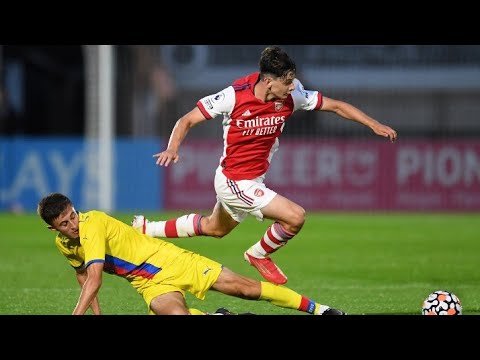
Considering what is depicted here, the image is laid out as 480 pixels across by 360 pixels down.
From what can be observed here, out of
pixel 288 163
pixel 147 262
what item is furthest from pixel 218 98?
pixel 288 163

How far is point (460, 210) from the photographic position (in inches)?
889

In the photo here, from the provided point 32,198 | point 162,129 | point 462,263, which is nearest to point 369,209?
point 162,129

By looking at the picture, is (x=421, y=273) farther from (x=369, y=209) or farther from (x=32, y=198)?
(x=32, y=198)

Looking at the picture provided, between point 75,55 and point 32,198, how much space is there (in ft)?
37.8

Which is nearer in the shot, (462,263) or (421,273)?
(421,273)

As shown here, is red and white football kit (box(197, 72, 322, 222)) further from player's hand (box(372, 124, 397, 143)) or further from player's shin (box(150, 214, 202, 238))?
player's hand (box(372, 124, 397, 143))

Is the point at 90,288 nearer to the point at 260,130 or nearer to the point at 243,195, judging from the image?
the point at 243,195

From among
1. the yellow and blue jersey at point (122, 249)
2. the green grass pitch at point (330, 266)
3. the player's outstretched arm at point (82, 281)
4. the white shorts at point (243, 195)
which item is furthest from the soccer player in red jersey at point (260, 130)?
the player's outstretched arm at point (82, 281)

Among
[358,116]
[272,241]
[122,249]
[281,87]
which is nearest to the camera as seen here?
[122,249]

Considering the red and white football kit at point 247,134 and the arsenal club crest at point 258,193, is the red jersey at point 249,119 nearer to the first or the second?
the red and white football kit at point 247,134

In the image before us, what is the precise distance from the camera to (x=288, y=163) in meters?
22.7

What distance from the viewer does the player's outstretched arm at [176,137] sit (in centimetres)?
766

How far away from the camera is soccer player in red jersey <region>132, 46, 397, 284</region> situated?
8.36m

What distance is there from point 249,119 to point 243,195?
2.28 ft
